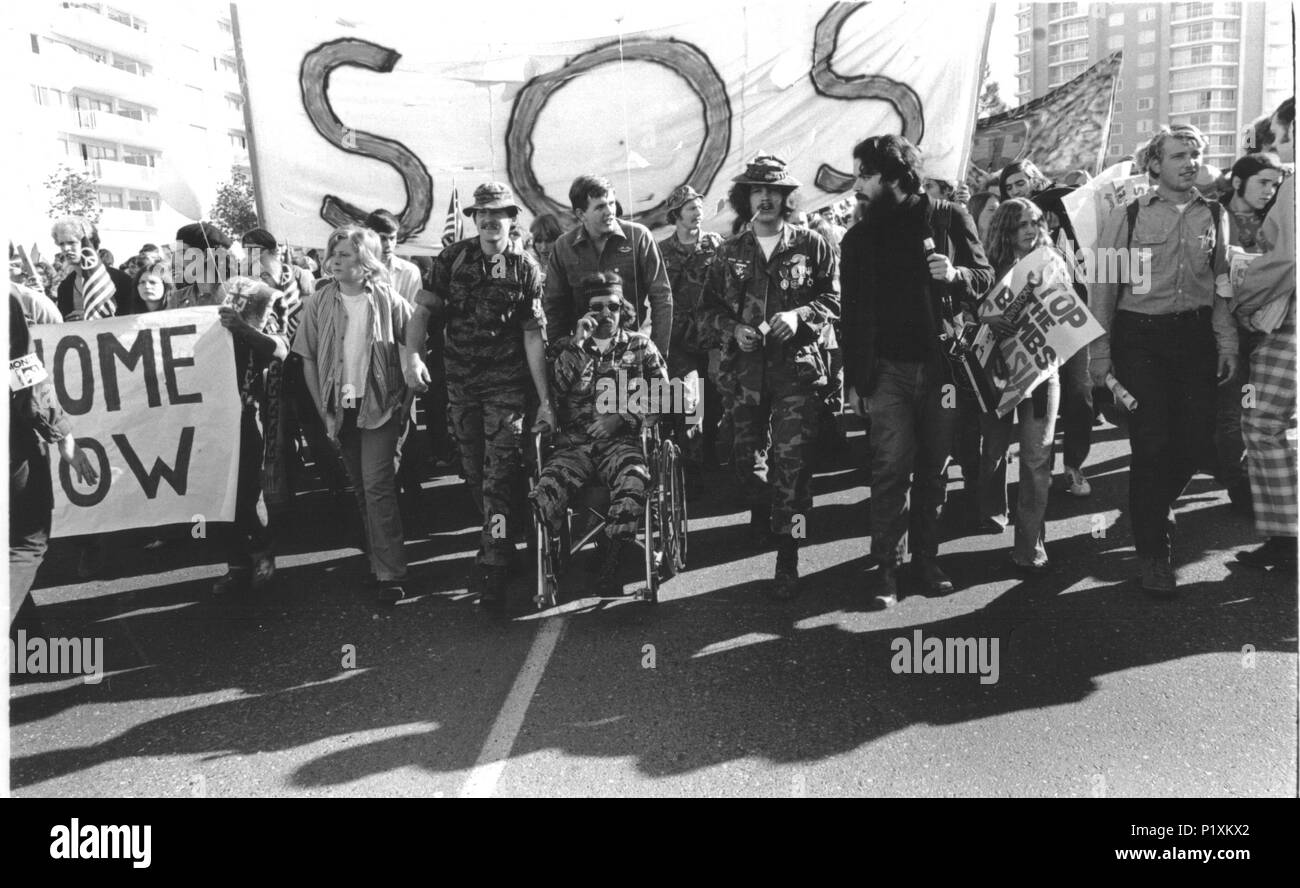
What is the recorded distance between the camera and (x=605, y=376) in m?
5.49

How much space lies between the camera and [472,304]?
548cm

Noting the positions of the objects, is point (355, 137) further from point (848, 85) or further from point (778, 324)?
point (778, 324)

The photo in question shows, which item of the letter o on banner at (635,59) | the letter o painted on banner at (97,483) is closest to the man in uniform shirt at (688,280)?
the letter o on banner at (635,59)

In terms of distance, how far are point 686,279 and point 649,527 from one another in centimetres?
298

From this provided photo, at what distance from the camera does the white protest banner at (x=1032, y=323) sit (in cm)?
532

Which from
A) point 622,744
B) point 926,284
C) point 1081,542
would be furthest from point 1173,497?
point 622,744

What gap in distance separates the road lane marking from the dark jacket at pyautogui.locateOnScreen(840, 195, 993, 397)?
6.29 ft

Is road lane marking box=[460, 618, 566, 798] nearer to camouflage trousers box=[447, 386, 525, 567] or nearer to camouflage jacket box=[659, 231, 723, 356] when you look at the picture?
camouflage trousers box=[447, 386, 525, 567]

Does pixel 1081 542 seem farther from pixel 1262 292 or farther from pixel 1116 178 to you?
pixel 1116 178

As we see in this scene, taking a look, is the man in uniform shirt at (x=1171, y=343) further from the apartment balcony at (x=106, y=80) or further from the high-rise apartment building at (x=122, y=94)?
the apartment balcony at (x=106, y=80)

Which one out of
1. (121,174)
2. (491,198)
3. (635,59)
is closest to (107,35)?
(121,174)

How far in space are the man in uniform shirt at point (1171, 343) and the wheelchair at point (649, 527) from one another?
2.25 metres

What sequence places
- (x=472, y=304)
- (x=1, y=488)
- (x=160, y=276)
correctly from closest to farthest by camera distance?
1. (x=1, y=488)
2. (x=472, y=304)
3. (x=160, y=276)

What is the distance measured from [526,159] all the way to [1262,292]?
529 centimetres
